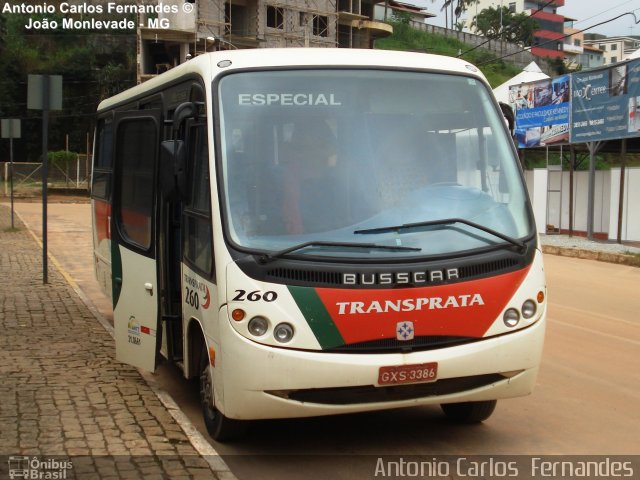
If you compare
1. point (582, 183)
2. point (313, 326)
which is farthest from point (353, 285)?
point (582, 183)

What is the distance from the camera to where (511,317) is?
5484 mm

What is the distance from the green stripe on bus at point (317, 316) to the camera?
200 inches

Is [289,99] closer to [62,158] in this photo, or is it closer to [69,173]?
[69,173]

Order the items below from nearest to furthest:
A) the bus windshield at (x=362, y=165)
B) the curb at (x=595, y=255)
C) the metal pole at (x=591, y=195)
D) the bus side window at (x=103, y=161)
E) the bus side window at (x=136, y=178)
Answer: the bus windshield at (x=362, y=165) < the bus side window at (x=136, y=178) < the bus side window at (x=103, y=161) < the curb at (x=595, y=255) < the metal pole at (x=591, y=195)

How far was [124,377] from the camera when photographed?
7570mm

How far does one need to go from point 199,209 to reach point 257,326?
45.6 inches

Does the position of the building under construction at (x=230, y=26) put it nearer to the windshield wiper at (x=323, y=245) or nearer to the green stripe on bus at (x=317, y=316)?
the windshield wiper at (x=323, y=245)

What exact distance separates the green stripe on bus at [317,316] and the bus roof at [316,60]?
164 centimetres

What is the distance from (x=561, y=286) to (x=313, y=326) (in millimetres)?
10516

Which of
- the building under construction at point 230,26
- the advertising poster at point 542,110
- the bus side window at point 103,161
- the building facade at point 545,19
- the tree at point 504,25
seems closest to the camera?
the bus side window at point 103,161

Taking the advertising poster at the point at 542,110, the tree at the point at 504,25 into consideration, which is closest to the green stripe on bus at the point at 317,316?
→ the advertising poster at the point at 542,110

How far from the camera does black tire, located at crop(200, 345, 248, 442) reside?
Result: 5699mm

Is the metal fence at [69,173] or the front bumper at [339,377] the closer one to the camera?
the front bumper at [339,377]

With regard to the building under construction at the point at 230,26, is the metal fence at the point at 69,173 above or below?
below
